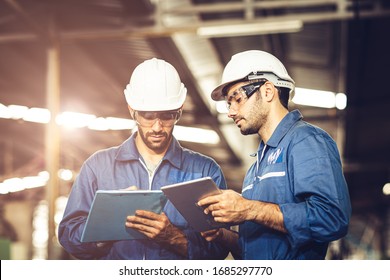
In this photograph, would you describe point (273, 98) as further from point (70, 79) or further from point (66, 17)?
point (70, 79)

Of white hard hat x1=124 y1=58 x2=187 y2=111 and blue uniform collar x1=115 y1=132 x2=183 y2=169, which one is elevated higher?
white hard hat x1=124 y1=58 x2=187 y2=111

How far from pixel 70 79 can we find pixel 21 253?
10.7ft

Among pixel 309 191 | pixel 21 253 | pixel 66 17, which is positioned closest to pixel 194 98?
pixel 66 17

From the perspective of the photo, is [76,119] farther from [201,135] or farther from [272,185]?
[272,185]

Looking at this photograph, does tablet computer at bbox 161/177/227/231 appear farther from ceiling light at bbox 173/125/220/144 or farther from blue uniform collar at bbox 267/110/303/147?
ceiling light at bbox 173/125/220/144

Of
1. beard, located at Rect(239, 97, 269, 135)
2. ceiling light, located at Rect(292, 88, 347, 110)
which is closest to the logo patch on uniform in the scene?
beard, located at Rect(239, 97, 269, 135)

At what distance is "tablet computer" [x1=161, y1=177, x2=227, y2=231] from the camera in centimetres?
248

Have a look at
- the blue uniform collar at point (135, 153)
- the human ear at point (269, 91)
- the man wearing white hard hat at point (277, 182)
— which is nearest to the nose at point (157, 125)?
the blue uniform collar at point (135, 153)

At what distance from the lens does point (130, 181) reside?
3033 millimetres

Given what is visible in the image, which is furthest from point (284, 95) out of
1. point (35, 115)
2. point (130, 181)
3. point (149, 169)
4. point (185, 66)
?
point (35, 115)

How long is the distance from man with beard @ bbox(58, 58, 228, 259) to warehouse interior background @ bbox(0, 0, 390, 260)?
0.74 m

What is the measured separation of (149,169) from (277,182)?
731 millimetres

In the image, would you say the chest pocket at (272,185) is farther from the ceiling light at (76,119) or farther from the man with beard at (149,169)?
the ceiling light at (76,119)
